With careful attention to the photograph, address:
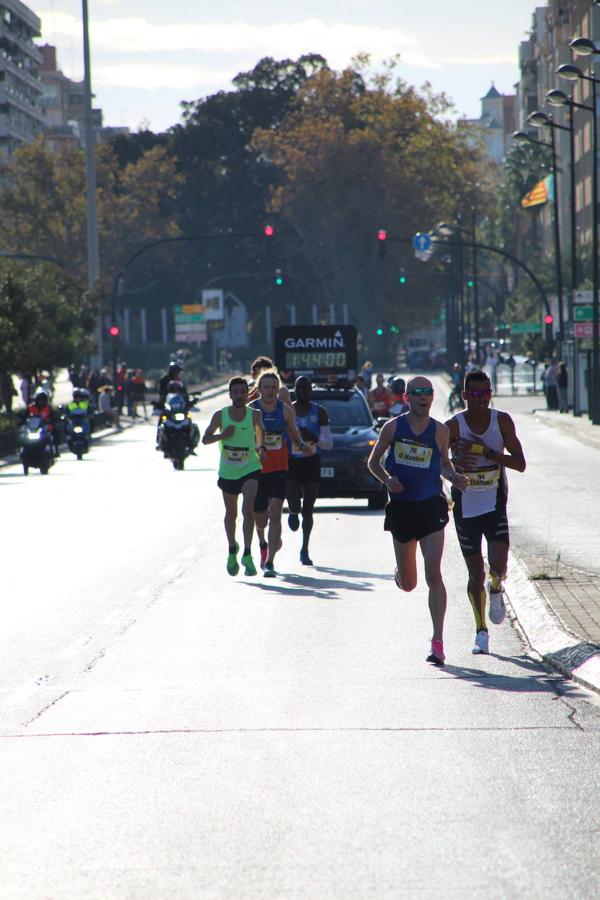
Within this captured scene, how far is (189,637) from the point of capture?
11.9 metres

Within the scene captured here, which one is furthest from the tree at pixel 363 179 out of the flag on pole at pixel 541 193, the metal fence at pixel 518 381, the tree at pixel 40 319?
the tree at pixel 40 319

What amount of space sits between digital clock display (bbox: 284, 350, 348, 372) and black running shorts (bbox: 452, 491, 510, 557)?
29028 mm

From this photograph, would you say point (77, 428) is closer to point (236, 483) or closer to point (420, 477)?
point (236, 483)

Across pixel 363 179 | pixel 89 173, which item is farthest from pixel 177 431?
pixel 363 179

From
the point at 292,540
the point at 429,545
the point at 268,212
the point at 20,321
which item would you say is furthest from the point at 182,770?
the point at 268,212

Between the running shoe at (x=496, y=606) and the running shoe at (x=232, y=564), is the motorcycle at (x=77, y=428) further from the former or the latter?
the running shoe at (x=496, y=606)

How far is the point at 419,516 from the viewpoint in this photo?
35.7 ft

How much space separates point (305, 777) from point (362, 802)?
547mm

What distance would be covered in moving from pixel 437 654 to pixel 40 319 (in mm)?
39566

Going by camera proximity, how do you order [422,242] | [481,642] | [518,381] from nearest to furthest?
[481,642] → [518,381] → [422,242]

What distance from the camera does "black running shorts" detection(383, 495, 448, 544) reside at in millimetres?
10852

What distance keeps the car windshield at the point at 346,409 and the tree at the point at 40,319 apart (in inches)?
779

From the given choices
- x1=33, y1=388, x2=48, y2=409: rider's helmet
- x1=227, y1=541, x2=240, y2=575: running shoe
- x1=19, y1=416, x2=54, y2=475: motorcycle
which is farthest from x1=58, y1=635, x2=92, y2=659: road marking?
x1=33, y1=388, x2=48, y2=409: rider's helmet

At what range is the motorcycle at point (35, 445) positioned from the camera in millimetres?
34438
